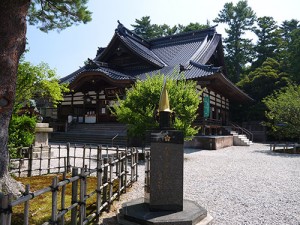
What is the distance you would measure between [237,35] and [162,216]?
149ft

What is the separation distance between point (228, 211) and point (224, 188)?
1.74 metres

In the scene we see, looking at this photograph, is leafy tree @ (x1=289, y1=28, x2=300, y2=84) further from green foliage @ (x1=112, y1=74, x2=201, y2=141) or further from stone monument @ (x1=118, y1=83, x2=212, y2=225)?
stone monument @ (x1=118, y1=83, x2=212, y2=225)

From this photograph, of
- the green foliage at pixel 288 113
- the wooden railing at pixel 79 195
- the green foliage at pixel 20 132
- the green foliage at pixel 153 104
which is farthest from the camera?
the green foliage at pixel 288 113

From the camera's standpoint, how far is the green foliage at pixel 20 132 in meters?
8.09

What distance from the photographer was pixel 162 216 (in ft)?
12.4

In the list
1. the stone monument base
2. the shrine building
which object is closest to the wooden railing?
the stone monument base

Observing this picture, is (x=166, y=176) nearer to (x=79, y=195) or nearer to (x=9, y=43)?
(x=79, y=195)

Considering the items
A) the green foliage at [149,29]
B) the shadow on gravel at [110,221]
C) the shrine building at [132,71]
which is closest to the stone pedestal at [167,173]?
the shadow on gravel at [110,221]

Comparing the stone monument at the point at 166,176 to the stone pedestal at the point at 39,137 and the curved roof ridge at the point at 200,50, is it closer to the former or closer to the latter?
the stone pedestal at the point at 39,137

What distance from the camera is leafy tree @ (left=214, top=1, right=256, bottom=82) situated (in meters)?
40.1

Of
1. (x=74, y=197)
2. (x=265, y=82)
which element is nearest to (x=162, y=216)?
(x=74, y=197)

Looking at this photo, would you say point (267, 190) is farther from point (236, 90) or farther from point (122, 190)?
point (236, 90)

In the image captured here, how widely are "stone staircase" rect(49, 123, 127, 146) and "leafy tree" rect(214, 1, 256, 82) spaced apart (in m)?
25.0

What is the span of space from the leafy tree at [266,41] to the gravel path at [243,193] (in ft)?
103
